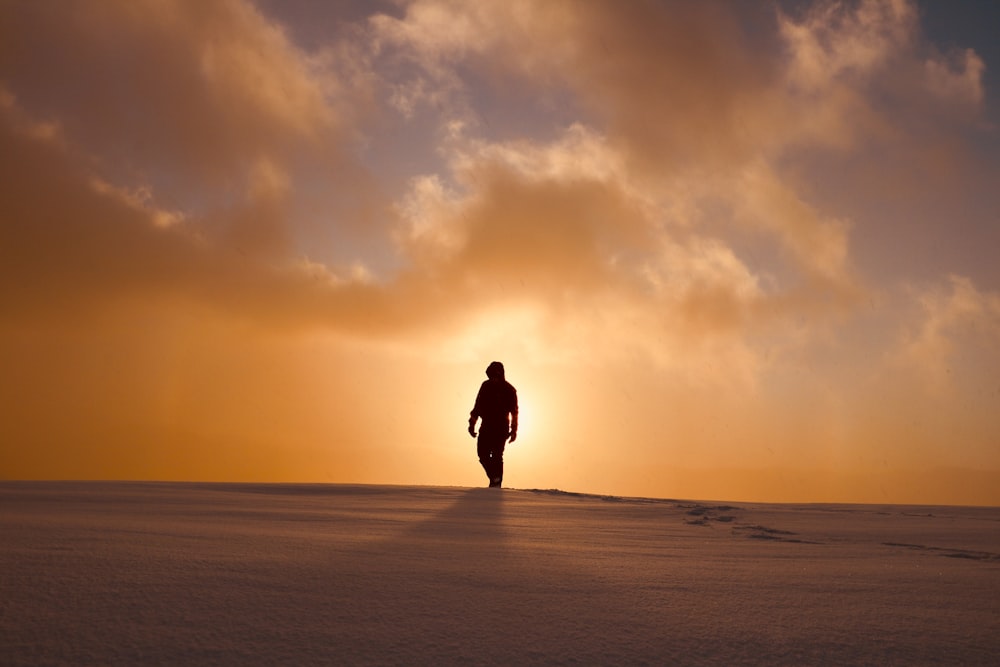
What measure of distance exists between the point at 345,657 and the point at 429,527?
2.22 m

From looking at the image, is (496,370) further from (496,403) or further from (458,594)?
(458,594)

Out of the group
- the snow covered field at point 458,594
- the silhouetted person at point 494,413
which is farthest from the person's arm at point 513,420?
the snow covered field at point 458,594

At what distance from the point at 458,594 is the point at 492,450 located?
9.32 m

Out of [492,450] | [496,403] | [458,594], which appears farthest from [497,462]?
[458,594]

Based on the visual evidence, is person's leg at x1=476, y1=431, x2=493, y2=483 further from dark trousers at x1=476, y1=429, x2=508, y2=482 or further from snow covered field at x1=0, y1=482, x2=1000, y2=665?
snow covered field at x1=0, y1=482, x2=1000, y2=665

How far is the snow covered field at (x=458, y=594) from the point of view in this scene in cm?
149

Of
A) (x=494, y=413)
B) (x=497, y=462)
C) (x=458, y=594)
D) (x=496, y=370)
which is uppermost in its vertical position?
(x=496, y=370)

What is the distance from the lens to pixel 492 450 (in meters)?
11.2

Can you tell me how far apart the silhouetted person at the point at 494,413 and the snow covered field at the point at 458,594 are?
729 centimetres

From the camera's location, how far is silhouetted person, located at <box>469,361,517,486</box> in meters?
11.0

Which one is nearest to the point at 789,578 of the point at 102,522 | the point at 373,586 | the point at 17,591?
the point at 373,586

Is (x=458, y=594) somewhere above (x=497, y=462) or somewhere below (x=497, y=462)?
below

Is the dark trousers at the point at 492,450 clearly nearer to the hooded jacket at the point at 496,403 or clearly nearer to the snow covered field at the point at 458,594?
the hooded jacket at the point at 496,403

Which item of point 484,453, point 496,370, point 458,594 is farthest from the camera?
point 484,453
